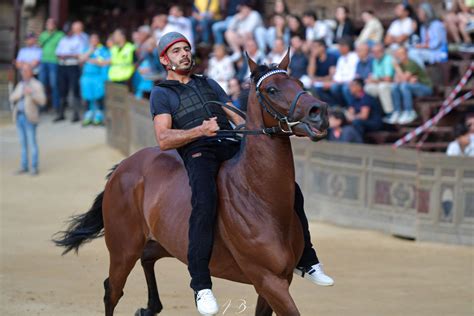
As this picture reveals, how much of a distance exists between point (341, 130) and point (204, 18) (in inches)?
262

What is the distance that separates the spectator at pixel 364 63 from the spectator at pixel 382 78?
98 mm

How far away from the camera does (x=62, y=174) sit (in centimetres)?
1714

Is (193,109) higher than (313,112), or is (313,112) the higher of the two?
(313,112)

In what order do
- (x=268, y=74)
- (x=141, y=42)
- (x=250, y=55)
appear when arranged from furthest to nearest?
(x=141, y=42)
(x=250, y=55)
(x=268, y=74)

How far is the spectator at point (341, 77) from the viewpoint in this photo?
15.7 metres

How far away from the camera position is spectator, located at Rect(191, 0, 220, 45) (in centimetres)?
2012

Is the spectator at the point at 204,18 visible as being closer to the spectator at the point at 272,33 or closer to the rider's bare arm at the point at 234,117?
the spectator at the point at 272,33

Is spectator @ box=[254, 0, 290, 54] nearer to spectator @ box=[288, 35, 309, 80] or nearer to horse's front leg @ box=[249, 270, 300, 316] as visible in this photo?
spectator @ box=[288, 35, 309, 80]

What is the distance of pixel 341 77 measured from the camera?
51.9 feet

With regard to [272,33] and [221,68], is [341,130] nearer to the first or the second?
[221,68]

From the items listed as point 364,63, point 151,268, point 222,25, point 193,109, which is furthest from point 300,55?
point 193,109

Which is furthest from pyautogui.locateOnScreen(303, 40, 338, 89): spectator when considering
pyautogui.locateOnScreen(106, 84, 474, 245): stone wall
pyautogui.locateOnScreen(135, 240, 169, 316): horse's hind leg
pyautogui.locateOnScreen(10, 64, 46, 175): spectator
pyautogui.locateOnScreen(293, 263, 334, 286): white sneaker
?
pyautogui.locateOnScreen(293, 263, 334, 286): white sneaker

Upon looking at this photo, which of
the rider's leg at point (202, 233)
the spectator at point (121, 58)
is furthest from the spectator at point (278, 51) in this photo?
the rider's leg at point (202, 233)

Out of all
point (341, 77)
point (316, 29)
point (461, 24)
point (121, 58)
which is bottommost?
point (121, 58)
